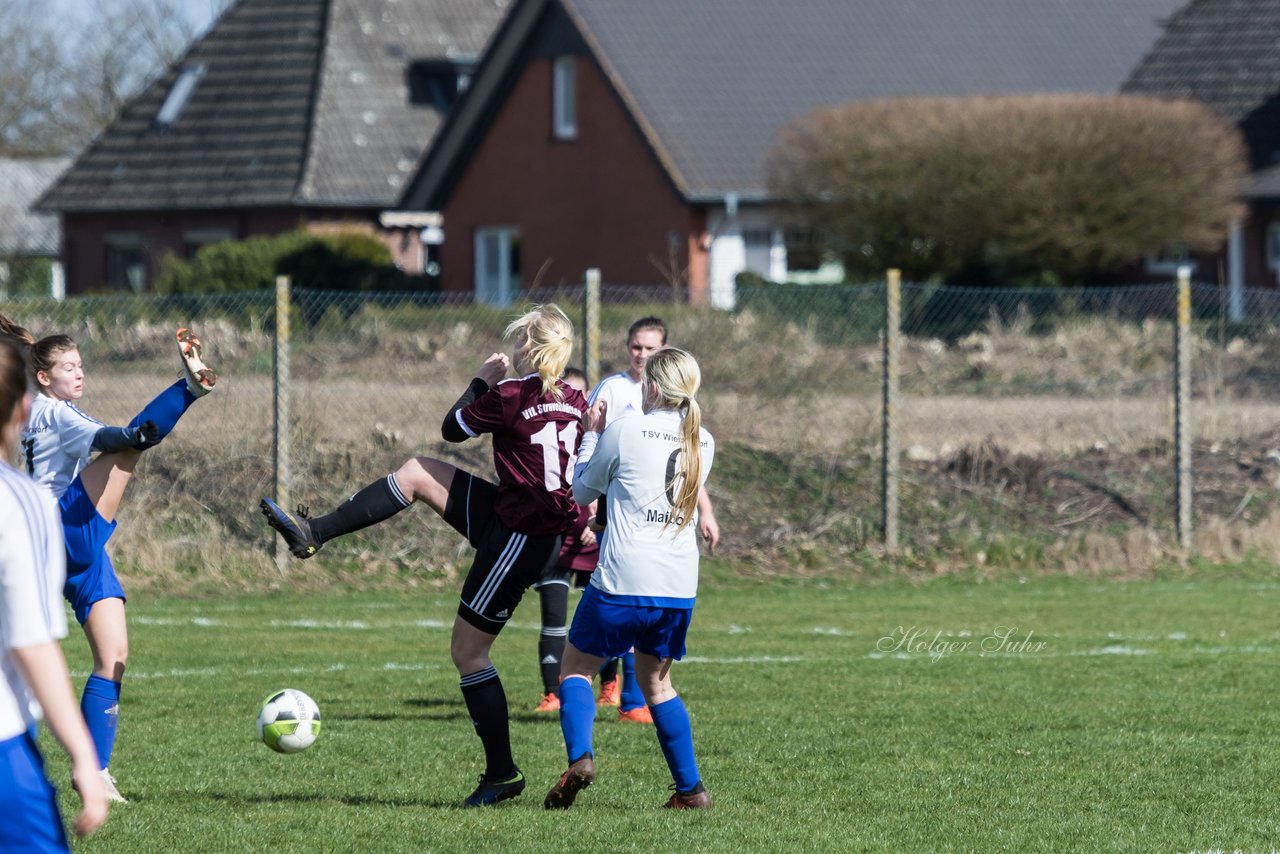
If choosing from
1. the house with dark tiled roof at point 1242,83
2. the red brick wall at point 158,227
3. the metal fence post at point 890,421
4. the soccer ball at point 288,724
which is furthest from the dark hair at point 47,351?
the red brick wall at point 158,227

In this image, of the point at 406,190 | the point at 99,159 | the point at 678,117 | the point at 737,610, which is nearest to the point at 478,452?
the point at 737,610

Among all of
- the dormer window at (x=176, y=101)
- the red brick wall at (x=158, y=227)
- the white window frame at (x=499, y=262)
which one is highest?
the dormer window at (x=176, y=101)

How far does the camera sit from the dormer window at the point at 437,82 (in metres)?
43.1

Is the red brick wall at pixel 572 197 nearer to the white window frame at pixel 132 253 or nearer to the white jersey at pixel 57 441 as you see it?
the white window frame at pixel 132 253

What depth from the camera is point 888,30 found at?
38.3 meters

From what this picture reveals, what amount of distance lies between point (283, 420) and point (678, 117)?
21743mm

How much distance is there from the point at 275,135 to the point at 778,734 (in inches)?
1382

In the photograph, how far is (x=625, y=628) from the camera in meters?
6.57

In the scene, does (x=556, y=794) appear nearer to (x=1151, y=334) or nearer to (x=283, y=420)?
(x=283, y=420)

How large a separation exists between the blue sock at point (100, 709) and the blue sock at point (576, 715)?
1.77 metres

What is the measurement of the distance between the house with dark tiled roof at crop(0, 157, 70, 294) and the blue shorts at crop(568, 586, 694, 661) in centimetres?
5141

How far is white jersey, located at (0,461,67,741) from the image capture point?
386 centimetres

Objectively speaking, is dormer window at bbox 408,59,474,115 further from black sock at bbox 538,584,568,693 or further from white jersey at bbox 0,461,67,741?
white jersey at bbox 0,461,67,741
